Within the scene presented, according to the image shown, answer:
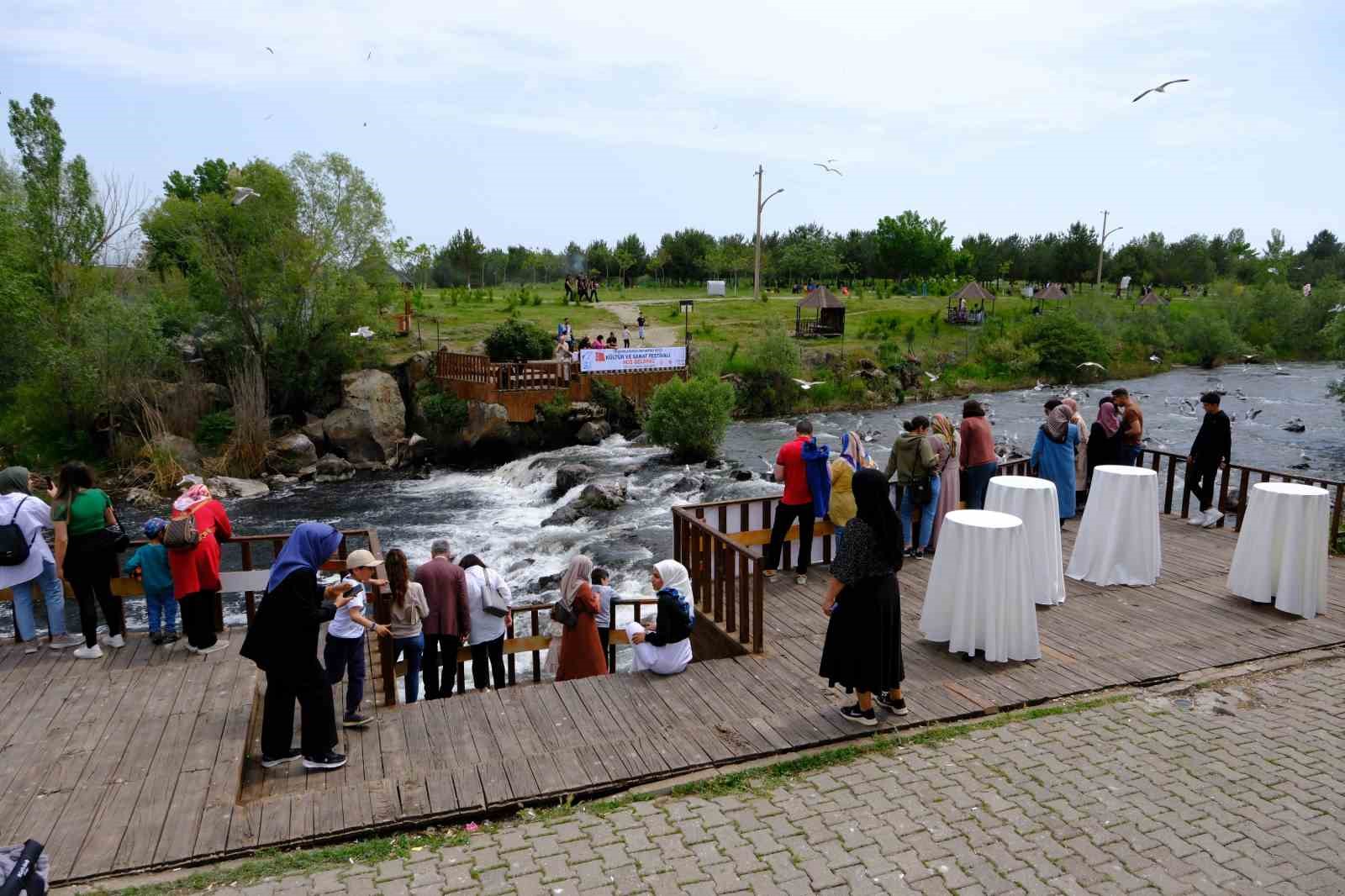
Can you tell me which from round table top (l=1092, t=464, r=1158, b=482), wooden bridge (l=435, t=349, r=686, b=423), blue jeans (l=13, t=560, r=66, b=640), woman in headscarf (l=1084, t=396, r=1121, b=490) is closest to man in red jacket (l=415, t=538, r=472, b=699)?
blue jeans (l=13, t=560, r=66, b=640)

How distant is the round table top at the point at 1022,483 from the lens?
313 inches

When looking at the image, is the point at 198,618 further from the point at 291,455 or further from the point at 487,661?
the point at 291,455

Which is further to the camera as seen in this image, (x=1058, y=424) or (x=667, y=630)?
(x=1058, y=424)

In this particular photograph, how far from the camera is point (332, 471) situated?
26.5 m

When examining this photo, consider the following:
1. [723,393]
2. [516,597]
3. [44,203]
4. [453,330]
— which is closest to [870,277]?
[453,330]

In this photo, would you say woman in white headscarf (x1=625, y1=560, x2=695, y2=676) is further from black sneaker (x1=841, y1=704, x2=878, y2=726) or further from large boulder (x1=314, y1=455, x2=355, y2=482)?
large boulder (x1=314, y1=455, x2=355, y2=482)

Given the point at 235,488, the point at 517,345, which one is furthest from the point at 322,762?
the point at 517,345

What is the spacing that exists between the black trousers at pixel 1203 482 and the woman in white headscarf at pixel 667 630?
24.4 ft

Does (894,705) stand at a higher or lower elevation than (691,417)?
higher

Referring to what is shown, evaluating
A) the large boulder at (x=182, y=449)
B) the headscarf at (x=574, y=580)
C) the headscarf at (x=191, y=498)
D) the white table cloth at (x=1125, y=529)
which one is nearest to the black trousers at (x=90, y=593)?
the headscarf at (x=191, y=498)

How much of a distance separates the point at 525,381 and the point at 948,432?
801 inches

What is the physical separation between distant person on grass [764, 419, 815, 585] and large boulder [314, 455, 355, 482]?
2030cm

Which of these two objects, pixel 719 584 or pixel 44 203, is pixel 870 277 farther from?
pixel 719 584

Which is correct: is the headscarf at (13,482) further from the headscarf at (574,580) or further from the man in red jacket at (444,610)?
the headscarf at (574,580)
